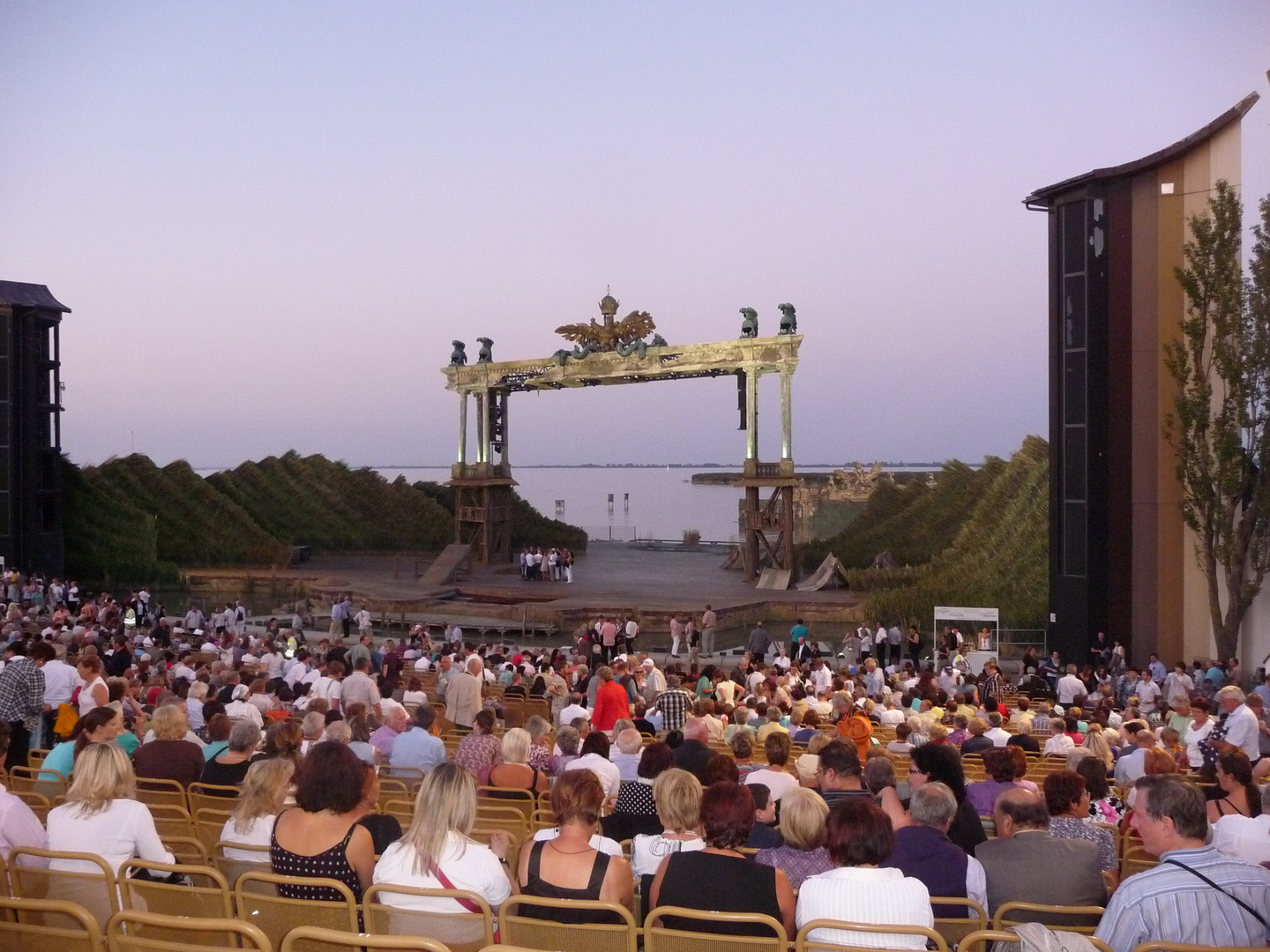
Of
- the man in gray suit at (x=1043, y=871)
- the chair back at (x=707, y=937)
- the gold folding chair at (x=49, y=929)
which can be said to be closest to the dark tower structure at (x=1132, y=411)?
the man in gray suit at (x=1043, y=871)

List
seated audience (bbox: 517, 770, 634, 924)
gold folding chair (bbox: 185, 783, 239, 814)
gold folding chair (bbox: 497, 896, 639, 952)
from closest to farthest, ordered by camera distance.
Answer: gold folding chair (bbox: 497, 896, 639, 952) → seated audience (bbox: 517, 770, 634, 924) → gold folding chair (bbox: 185, 783, 239, 814)

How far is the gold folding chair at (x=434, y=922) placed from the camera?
382 centimetres

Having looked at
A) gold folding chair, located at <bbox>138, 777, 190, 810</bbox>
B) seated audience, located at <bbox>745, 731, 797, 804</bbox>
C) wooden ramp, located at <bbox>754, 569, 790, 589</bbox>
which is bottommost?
wooden ramp, located at <bbox>754, 569, 790, 589</bbox>

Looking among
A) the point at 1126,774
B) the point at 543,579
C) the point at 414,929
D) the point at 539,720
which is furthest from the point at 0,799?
the point at 543,579

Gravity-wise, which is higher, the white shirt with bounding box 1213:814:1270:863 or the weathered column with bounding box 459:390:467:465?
the weathered column with bounding box 459:390:467:465

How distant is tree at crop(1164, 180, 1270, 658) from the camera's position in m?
17.5

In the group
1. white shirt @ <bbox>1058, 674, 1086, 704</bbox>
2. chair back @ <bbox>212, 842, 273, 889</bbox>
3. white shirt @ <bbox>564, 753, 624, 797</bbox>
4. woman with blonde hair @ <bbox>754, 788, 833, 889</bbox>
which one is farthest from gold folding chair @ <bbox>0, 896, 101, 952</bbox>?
white shirt @ <bbox>1058, 674, 1086, 704</bbox>

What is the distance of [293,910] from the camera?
12.8 ft

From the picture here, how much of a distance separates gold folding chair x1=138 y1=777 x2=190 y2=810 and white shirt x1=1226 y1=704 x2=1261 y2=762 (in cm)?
836

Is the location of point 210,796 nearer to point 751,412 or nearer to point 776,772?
point 776,772

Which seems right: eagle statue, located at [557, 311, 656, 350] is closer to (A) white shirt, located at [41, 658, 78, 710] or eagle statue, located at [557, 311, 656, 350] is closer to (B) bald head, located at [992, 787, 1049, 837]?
(A) white shirt, located at [41, 658, 78, 710]

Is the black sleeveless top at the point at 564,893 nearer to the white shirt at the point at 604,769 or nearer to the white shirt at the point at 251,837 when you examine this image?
the white shirt at the point at 251,837

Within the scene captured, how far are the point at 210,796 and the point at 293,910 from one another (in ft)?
8.57

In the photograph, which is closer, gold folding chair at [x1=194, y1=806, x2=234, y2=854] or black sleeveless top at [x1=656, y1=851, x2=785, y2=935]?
black sleeveless top at [x1=656, y1=851, x2=785, y2=935]
